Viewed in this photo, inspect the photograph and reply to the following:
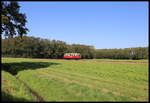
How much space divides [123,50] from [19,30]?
82.9 metres

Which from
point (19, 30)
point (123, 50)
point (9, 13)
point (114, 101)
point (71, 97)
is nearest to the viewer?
point (114, 101)

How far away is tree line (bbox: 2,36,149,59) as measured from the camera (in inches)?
3083

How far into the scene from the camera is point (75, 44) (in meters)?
106

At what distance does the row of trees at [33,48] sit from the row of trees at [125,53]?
21981 mm

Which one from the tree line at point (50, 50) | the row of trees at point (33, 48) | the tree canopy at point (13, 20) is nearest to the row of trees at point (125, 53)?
the tree line at point (50, 50)

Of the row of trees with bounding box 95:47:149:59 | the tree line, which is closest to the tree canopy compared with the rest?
the tree line

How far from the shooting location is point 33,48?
8162 cm

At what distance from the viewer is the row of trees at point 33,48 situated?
77.9 metres

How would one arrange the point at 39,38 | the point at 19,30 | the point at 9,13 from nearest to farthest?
the point at 9,13 < the point at 19,30 < the point at 39,38

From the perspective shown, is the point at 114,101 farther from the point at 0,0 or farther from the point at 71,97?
the point at 0,0

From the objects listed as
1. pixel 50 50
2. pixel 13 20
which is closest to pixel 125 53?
pixel 50 50

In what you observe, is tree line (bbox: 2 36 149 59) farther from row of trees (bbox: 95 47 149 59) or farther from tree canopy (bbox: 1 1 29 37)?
tree canopy (bbox: 1 1 29 37)

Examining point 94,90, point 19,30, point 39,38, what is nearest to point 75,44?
point 39,38

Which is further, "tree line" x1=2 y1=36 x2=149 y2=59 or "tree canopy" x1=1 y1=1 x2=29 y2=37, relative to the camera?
→ "tree line" x1=2 y1=36 x2=149 y2=59
